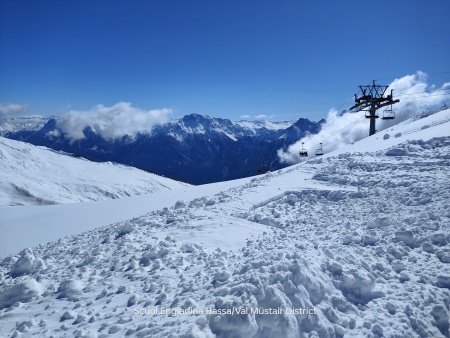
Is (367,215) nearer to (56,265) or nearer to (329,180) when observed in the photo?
(329,180)

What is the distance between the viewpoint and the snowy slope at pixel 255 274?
611 cm

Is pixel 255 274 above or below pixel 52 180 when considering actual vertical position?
above

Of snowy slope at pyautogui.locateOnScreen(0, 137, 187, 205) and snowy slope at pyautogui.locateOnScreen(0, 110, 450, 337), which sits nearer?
snowy slope at pyautogui.locateOnScreen(0, 110, 450, 337)

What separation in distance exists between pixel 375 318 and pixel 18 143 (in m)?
220

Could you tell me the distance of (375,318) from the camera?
244 inches

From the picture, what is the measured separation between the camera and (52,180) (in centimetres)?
Result: 14975

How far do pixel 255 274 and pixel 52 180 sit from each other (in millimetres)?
166923

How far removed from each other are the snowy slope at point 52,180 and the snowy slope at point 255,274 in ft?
404

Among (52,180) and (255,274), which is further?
(52,180)

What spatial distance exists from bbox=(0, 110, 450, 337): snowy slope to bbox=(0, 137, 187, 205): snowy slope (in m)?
123

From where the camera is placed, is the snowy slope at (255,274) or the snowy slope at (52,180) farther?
the snowy slope at (52,180)

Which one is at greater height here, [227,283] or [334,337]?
[227,283]

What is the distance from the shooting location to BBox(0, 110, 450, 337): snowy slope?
6109 millimetres

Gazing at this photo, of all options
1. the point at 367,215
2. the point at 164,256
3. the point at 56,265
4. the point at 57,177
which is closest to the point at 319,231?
the point at 367,215
